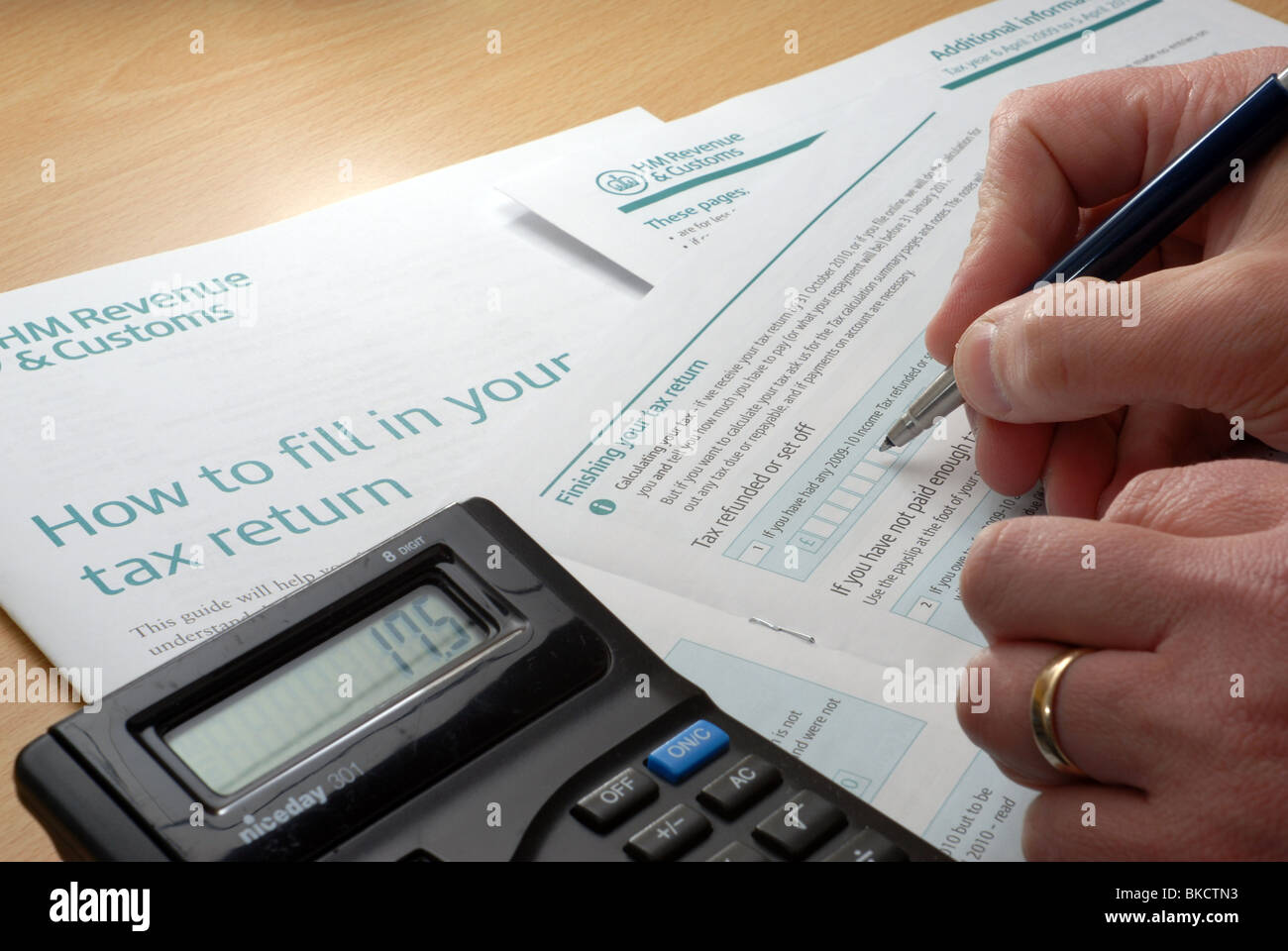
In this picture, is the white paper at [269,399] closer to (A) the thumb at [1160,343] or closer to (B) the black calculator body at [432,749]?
(B) the black calculator body at [432,749]

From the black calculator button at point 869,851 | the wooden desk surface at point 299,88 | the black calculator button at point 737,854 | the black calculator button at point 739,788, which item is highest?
the wooden desk surface at point 299,88

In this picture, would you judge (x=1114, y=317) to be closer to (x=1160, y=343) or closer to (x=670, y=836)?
(x=1160, y=343)

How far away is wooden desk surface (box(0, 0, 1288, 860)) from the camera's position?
625mm

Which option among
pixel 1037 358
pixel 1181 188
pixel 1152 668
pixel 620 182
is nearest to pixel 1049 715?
pixel 1152 668

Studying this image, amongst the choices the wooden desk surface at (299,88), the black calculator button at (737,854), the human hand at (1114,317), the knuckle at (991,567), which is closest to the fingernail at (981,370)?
the human hand at (1114,317)

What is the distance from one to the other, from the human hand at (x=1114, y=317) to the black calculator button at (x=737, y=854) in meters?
0.20

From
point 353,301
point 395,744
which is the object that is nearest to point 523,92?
point 353,301

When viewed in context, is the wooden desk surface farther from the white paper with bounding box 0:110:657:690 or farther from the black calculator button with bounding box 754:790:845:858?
the black calculator button with bounding box 754:790:845:858

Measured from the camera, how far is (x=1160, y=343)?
16.3 inches

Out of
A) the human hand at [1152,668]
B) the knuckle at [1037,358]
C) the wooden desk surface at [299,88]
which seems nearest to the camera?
the human hand at [1152,668]

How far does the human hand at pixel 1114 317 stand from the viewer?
0.41 metres
